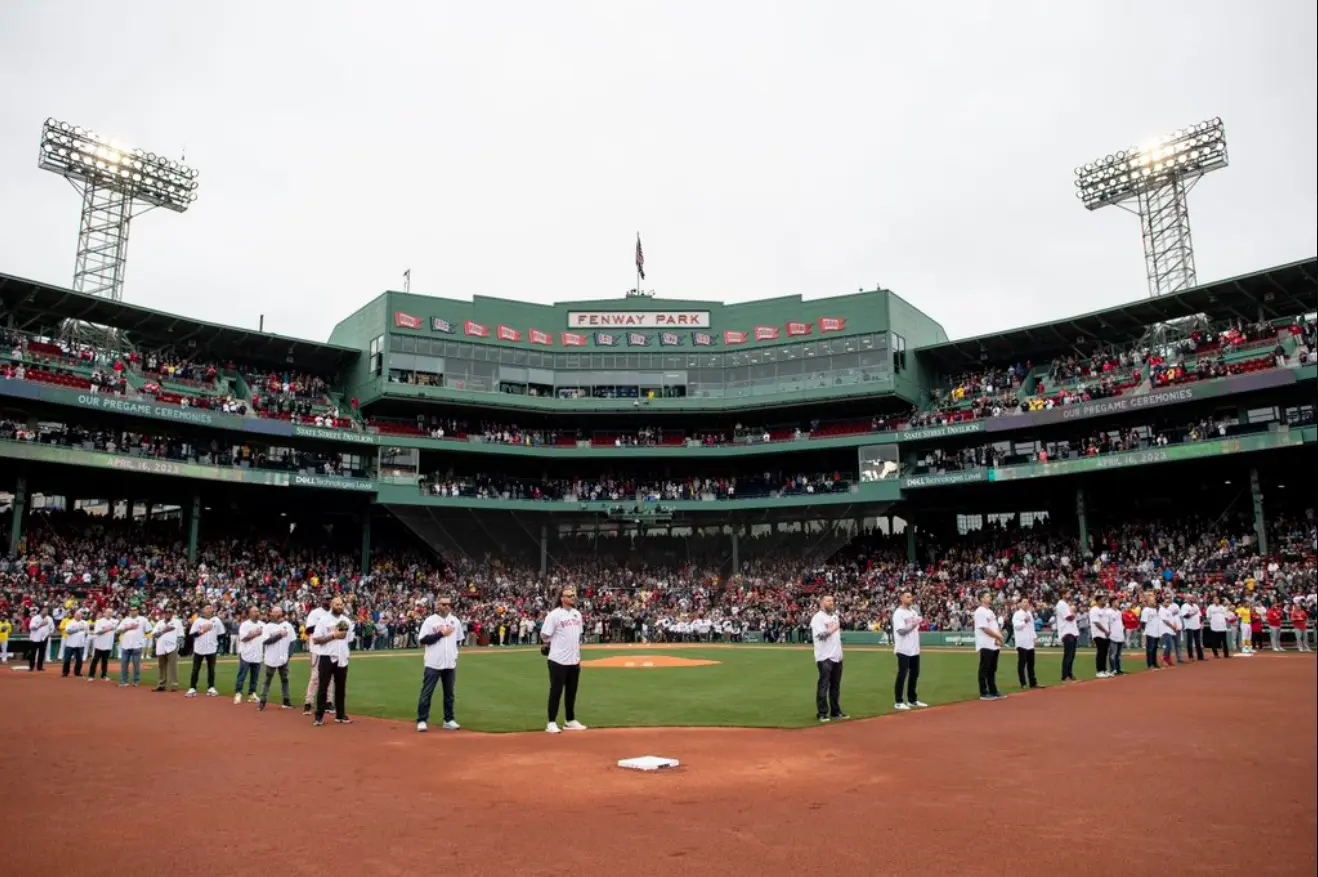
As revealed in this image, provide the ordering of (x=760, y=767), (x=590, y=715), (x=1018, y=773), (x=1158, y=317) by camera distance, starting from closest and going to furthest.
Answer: (x=1018, y=773) < (x=760, y=767) < (x=590, y=715) < (x=1158, y=317)

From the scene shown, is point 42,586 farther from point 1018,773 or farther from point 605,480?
point 1018,773

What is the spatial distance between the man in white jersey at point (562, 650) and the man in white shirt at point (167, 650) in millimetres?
10594

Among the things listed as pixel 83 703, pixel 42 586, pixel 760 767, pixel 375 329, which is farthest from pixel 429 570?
pixel 760 767

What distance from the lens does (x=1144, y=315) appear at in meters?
47.5

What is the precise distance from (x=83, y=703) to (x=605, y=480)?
42423 millimetres

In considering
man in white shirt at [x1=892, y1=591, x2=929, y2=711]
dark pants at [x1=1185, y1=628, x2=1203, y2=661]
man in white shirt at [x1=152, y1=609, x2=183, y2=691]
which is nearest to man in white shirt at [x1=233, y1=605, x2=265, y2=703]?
man in white shirt at [x1=152, y1=609, x2=183, y2=691]

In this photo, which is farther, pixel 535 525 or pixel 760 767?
pixel 535 525

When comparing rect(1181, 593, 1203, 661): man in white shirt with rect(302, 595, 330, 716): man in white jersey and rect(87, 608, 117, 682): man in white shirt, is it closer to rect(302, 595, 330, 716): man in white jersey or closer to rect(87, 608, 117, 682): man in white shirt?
rect(302, 595, 330, 716): man in white jersey

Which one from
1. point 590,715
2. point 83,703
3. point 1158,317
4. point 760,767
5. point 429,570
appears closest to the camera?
point 760,767

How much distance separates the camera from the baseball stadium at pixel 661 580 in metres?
7.21

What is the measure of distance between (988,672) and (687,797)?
954 centimetres

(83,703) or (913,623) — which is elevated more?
(913,623)

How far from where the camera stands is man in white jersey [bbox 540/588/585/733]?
12.7 meters

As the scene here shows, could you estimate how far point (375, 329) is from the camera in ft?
188
